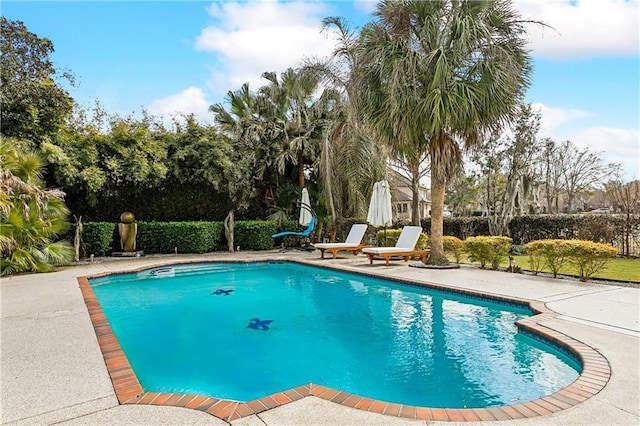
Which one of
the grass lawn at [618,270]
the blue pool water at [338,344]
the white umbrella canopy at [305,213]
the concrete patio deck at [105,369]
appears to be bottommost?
the blue pool water at [338,344]

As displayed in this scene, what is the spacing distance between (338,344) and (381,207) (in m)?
8.24

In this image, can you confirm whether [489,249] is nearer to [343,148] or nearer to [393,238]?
[393,238]

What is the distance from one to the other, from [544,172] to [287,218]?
22764mm

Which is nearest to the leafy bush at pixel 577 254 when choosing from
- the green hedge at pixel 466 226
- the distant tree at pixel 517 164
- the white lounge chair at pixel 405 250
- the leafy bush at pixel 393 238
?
the white lounge chair at pixel 405 250

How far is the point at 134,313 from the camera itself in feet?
23.9

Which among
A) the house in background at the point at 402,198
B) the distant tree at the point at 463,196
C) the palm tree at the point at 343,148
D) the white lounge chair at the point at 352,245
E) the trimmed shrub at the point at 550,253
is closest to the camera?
the trimmed shrub at the point at 550,253

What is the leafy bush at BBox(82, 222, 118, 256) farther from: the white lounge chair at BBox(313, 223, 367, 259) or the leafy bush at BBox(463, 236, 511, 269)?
the leafy bush at BBox(463, 236, 511, 269)

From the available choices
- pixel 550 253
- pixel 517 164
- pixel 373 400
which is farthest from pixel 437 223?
pixel 517 164

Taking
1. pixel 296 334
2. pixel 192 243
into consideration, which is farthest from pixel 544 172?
pixel 296 334

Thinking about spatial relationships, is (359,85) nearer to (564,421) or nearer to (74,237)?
(564,421)

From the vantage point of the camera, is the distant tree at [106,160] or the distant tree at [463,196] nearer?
the distant tree at [106,160]

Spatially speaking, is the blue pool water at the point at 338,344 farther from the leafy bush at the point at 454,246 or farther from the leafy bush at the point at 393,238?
the leafy bush at the point at 393,238

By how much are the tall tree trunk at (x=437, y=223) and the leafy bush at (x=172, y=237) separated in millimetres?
9299

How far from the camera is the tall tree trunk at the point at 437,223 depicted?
11.0m
